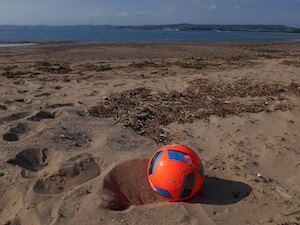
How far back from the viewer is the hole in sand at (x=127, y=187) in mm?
3585

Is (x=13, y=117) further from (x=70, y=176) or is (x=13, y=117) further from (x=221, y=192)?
(x=221, y=192)

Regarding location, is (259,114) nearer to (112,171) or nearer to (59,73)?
(112,171)

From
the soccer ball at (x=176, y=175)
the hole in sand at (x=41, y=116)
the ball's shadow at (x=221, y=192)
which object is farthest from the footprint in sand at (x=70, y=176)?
the hole in sand at (x=41, y=116)

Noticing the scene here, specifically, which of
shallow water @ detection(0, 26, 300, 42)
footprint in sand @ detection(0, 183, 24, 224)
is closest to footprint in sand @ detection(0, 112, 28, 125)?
footprint in sand @ detection(0, 183, 24, 224)

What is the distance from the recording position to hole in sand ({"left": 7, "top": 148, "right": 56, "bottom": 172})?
4.32 metres

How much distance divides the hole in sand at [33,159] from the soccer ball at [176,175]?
168cm

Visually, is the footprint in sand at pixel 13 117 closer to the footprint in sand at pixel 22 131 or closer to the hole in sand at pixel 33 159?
the footprint in sand at pixel 22 131

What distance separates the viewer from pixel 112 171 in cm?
412

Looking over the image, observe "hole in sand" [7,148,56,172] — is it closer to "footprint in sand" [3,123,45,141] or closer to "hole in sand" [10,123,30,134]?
"footprint in sand" [3,123,45,141]

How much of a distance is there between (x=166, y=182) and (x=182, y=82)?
561 centimetres

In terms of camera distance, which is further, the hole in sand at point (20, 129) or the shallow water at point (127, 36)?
the shallow water at point (127, 36)

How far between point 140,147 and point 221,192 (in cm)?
149

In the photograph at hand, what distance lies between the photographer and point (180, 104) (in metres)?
6.73

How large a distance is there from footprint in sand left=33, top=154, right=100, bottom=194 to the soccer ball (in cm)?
95
